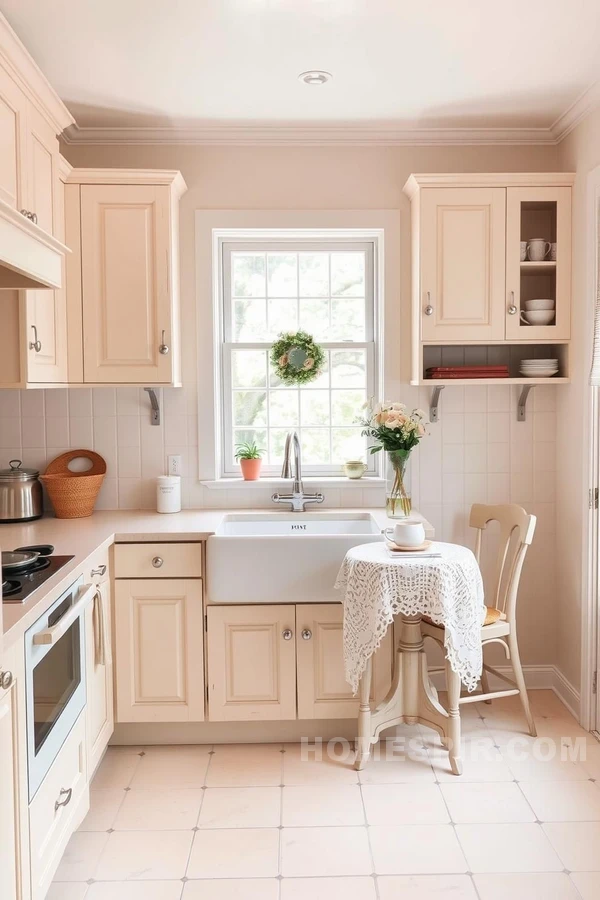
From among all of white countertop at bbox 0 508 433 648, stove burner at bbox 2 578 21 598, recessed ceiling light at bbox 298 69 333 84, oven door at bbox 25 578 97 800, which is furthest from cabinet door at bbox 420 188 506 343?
stove burner at bbox 2 578 21 598

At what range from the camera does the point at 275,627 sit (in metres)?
3.11

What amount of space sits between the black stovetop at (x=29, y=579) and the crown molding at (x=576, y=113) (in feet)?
8.71

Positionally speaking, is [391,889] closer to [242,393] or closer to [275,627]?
[275,627]

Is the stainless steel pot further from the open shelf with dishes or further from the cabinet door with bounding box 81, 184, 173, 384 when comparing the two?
the open shelf with dishes

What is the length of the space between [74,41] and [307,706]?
2.62m

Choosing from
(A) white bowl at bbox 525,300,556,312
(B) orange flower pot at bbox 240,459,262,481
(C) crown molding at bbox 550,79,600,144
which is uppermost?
(C) crown molding at bbox 550,79,600,144

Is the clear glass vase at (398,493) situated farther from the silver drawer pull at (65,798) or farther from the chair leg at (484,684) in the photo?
the silver drawer pull at (65,798)

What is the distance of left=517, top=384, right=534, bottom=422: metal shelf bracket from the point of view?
361 cm

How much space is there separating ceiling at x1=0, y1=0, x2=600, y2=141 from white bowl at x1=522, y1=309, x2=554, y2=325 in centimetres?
82

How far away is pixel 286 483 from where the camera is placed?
3652 mm

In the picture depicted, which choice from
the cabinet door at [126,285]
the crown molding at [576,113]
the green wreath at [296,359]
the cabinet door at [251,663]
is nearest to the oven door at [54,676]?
the cabinet door at [251,663]

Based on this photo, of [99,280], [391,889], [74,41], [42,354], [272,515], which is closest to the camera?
[391,889]

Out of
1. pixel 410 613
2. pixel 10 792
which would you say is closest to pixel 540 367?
pixel 410 613

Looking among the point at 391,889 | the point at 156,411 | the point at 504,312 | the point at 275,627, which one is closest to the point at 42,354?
the point at 156,411
